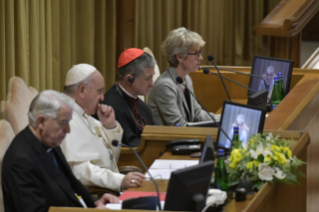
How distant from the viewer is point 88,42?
480cm

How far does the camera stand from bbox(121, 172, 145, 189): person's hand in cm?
264

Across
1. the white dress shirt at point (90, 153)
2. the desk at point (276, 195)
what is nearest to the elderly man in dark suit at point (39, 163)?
the desk at point (276, 195)

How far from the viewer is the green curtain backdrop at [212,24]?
5902 mm

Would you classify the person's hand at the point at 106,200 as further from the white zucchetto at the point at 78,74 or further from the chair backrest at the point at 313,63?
the chair backrest at the point at 313,63

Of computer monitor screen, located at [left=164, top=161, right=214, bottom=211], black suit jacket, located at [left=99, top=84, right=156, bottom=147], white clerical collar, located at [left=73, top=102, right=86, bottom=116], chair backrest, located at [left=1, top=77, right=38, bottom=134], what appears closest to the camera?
computer monitor screen, located at [left=164, top=161, right=214, bottom=211]

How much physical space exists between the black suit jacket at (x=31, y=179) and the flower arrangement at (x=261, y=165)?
700 mm

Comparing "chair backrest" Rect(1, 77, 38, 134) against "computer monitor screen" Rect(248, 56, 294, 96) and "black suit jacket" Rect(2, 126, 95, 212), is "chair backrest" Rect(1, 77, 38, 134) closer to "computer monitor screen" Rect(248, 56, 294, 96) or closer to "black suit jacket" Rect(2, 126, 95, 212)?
"black suit jacket" Rect(2, 126, 95, 212)

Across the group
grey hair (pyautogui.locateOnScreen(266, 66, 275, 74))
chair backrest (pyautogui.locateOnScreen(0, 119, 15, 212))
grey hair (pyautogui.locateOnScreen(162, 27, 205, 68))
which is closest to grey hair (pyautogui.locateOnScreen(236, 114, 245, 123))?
chair backrest (pyautogui.locateOnScreen(0, 119, 15, 212))

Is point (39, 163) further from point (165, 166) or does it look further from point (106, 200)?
point (165, 166)

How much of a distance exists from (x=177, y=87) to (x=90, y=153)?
1.40 meters

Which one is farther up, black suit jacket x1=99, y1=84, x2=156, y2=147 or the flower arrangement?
the flower arrangement

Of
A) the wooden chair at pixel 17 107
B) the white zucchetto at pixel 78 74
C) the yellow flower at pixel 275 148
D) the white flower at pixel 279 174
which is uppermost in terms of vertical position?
the white zucchetto at pixel 78 74

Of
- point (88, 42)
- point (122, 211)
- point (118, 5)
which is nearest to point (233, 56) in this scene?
point (118, 5)

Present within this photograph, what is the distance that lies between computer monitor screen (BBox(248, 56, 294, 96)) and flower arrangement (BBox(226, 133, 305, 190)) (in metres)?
1.94
